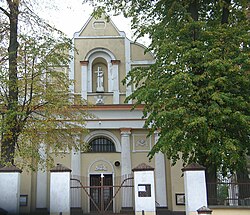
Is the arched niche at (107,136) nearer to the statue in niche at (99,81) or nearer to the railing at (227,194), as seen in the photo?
the statue in niche at (99,81)

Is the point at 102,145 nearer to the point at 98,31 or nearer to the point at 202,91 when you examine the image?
the point at 98,31

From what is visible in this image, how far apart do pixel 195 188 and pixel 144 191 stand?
1689 mm

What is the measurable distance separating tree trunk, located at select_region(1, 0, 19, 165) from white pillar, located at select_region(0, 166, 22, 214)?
26.9 inches

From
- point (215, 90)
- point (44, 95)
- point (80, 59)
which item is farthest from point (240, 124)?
point (80, 59)

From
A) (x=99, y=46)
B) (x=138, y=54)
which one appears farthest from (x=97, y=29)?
(x=138, y=54)

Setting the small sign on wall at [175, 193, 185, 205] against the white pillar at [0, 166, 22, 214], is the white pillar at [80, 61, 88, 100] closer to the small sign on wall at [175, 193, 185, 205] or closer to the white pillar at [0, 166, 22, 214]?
the small sign on wall at [175, 193, 185, 205]

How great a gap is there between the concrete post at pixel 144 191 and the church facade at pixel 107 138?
24.8 feet

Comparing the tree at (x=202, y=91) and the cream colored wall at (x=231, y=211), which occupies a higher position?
the tree at (x=202, y=91)

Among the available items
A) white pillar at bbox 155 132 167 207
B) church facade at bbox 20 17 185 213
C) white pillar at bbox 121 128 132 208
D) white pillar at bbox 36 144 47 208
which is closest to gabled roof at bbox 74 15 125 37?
church facade at bbox 20 17 185 213

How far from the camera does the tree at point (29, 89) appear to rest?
48.8 ft

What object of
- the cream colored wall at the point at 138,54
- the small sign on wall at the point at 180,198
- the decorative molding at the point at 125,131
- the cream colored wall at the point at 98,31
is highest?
the cream colored wall at the point at 98,31

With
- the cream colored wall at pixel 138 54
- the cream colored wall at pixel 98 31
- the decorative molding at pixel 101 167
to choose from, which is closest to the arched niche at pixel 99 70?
the cream colored wall at pixel 98 31

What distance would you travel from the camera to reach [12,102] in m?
14.6

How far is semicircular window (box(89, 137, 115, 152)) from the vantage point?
23.6 metres
